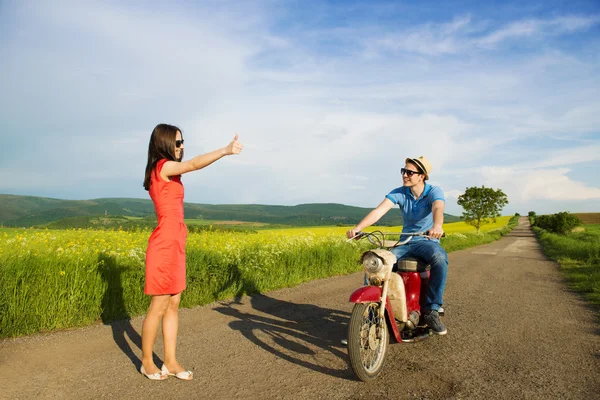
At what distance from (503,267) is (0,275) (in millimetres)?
14502

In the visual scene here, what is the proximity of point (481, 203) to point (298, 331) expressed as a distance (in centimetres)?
5584

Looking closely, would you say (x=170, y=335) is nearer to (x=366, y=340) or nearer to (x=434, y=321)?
(x=366, y=340)

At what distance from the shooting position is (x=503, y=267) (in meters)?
14.6

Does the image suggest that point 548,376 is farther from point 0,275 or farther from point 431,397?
point 0,275

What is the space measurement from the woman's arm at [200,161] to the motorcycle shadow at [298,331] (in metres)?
2.35

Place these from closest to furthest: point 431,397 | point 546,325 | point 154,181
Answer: point 431,397
point 154,181
point 546,325

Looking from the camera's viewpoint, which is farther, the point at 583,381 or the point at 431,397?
the point at 583,381

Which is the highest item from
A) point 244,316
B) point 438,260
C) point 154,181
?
point 154,181

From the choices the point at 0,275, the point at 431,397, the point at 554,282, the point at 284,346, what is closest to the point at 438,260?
the point at 431,397

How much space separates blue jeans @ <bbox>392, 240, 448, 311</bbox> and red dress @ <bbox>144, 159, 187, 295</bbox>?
2.56m

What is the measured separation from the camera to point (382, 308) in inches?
167

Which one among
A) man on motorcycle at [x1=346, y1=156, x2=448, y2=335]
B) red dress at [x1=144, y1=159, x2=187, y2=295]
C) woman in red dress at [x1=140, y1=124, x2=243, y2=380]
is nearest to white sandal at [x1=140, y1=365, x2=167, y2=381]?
woman in red dress at [x1=140, y1=124, x2=243, y2=380]

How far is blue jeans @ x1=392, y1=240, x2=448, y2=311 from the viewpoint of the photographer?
4.88 meters

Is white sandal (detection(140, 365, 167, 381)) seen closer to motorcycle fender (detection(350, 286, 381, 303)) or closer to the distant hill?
motorcycle fender (detection(350, 286, 381, 303))
